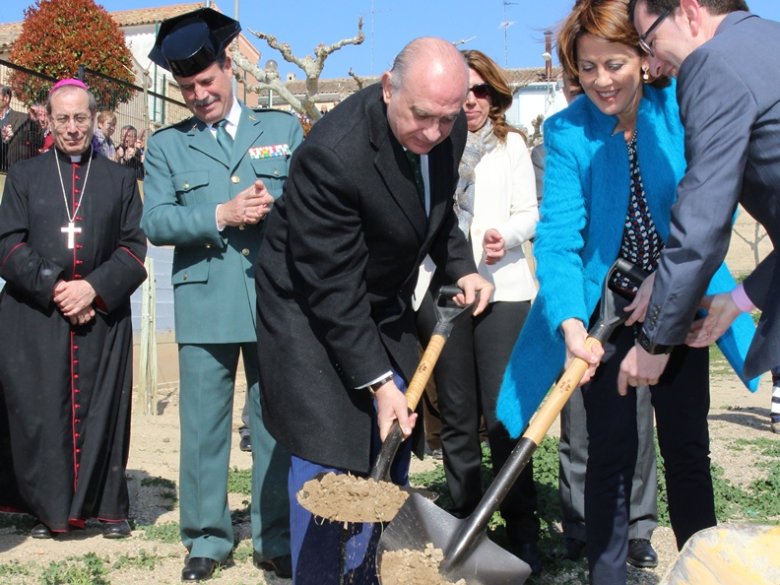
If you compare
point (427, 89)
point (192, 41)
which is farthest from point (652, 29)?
point (192, 41)

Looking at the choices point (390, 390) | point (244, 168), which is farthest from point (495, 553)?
point (244, 168)

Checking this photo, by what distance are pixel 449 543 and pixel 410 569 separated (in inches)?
8.8

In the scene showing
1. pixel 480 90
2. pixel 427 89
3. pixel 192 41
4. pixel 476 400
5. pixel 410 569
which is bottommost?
pixel 410 569

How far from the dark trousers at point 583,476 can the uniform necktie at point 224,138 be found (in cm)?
200

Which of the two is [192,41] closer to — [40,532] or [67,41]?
[40,532]

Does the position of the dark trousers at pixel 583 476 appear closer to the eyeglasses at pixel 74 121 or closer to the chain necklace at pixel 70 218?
the chain necklace at pixel 70 218

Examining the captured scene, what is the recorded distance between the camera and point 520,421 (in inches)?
148

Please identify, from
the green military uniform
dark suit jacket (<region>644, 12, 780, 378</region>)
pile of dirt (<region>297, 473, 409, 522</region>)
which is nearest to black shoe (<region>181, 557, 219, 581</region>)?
the green military uniform

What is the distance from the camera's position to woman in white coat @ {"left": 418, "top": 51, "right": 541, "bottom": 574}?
4383 mm

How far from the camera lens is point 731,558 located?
7.54 ft

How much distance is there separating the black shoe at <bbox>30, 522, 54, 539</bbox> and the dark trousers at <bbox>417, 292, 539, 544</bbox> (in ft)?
6.98

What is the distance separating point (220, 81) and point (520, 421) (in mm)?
1969

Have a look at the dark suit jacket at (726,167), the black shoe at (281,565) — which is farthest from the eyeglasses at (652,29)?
the black shoe at (281,565)

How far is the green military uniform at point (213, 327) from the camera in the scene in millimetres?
4309
